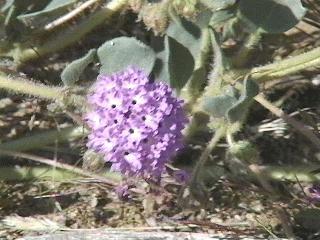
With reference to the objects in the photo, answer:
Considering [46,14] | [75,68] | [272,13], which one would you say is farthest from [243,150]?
[46,14]

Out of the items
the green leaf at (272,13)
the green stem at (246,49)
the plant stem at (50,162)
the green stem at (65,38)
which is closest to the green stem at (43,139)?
Result: the plant stem at (50,162)

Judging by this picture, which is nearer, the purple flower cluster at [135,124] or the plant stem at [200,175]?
the purple flower cluster at [135,124]

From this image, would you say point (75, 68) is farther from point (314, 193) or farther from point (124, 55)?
point (314, 193)

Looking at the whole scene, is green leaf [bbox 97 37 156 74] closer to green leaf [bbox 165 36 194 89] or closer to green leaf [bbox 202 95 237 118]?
green leaf [bbox 165 36 194 89]

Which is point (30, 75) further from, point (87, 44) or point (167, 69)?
point (167, 69)

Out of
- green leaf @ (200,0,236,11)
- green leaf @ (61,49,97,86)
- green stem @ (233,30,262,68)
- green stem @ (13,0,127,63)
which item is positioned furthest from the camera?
green stem @ (13,0,127,63)

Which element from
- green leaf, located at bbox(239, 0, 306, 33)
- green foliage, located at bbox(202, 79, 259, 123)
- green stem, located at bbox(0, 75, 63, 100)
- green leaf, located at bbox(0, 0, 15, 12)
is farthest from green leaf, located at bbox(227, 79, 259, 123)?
green leaf, located at bbox(0, 0, 15, 12)

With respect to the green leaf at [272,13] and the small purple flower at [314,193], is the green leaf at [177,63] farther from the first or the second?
the small purple flower at [314,193]
